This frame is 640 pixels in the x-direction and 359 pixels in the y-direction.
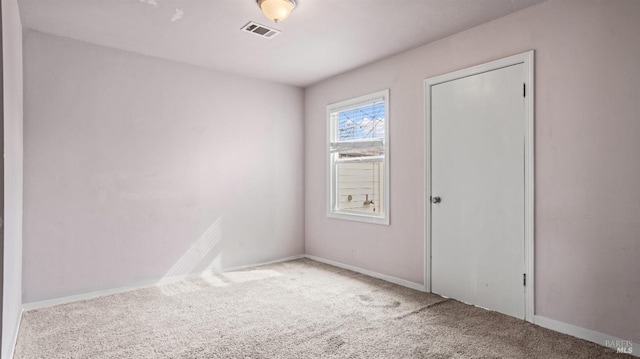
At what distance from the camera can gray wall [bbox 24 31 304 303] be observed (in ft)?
11.0

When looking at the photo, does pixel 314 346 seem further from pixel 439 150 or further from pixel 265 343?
pixel 439 150

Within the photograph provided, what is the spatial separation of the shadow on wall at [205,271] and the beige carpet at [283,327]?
0.46 ft

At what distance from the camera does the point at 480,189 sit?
324 centimetres

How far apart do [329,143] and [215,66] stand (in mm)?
1754

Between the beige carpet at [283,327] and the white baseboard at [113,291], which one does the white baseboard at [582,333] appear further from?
the white baseboard at [113,291]

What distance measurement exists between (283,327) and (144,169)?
2.35 meters

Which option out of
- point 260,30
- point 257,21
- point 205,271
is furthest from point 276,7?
point 205,271

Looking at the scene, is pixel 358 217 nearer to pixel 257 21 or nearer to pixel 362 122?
pixel 362 122

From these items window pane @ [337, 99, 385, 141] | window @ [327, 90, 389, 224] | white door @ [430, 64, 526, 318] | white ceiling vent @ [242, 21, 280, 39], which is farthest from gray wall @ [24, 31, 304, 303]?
white door @ [430, 64, 526, 318]

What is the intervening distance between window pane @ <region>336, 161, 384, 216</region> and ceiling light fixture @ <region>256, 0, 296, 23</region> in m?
2.13

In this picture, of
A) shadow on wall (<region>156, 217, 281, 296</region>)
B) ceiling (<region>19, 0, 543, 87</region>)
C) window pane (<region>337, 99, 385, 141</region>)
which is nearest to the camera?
ceiling (<region>19, 0, 543, 87</region>)

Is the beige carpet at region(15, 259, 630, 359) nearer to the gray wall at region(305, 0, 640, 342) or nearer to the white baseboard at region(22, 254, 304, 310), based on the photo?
the white baseboard at region(22, 254, 304, 310)

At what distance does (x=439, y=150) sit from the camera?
356 centimetres

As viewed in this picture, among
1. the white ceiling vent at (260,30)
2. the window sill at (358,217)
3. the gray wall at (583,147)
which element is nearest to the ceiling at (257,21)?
the white ceiling vent at (260,30)
